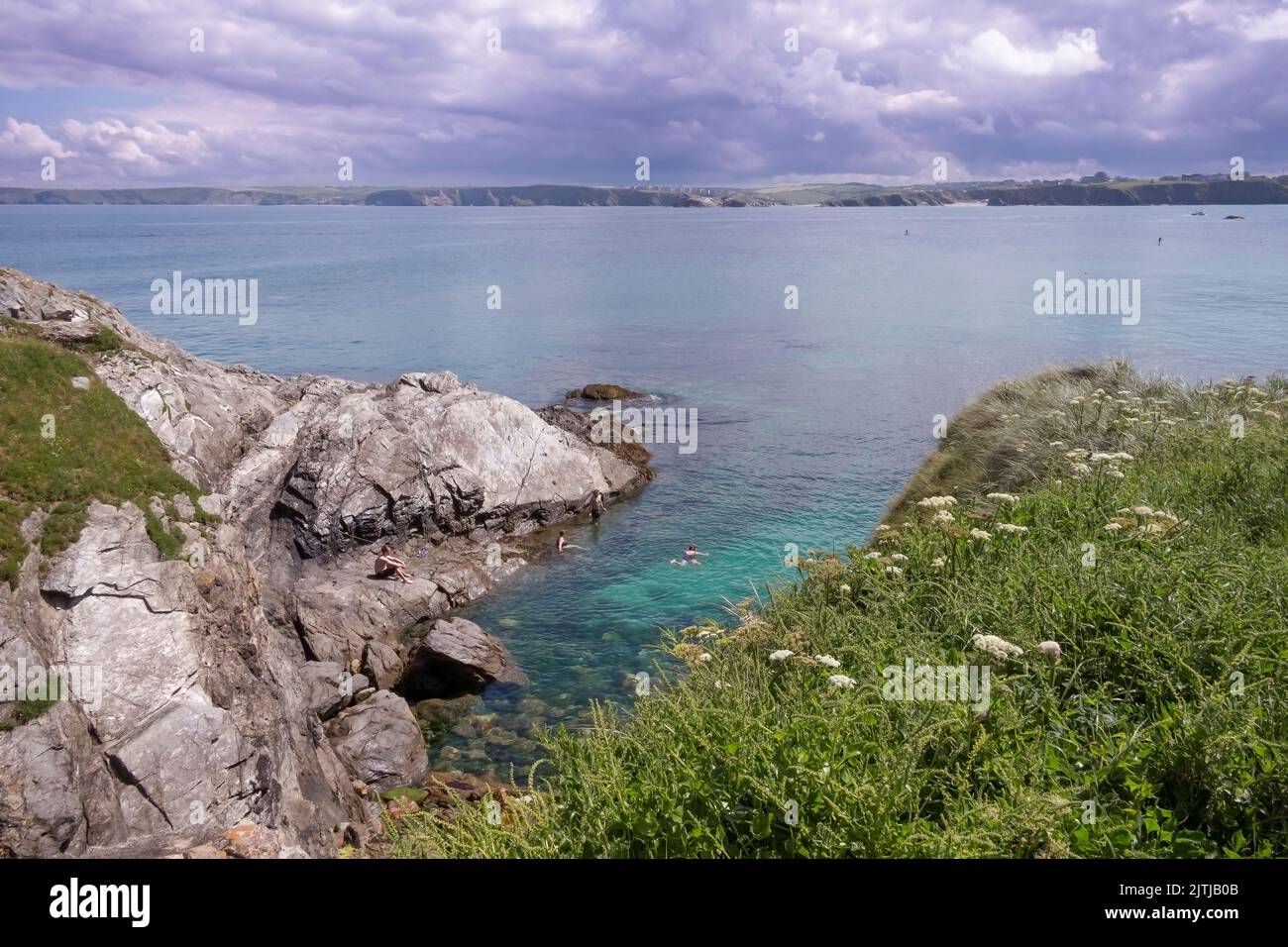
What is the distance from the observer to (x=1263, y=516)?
470 inches

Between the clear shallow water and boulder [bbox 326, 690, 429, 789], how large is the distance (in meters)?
0.72

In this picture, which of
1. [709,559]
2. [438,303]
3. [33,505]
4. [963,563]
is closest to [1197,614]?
[963,563]

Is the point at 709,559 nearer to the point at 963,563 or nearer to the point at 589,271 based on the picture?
the point at 963,563

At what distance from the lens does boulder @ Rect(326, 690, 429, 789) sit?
1670 centimetres

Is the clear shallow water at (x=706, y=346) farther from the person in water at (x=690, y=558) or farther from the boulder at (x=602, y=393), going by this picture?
the boulder at (x=602, y=393)

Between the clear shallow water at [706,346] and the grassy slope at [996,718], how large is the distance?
6164 millimetres

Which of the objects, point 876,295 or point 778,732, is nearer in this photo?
point 778,732

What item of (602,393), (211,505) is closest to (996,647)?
(211,505)

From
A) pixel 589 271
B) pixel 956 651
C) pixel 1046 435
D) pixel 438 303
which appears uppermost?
pixel 589 271

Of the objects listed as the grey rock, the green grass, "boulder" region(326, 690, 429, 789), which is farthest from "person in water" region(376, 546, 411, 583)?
the green grass

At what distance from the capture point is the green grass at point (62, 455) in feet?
46.8

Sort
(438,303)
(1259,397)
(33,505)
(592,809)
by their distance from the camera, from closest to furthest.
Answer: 1. (592,809)
2. (33,505)
3. (1259,397)
4. (438,303)

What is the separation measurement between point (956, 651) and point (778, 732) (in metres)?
3.42

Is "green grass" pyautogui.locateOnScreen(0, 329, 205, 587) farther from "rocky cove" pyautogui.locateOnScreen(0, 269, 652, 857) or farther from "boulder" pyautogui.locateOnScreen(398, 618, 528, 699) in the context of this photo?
"boulder" pyautogui.locateOnScreen(398, 618, 528, 699)
